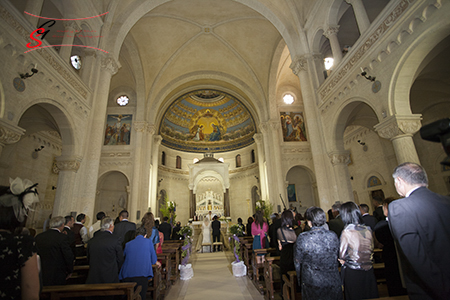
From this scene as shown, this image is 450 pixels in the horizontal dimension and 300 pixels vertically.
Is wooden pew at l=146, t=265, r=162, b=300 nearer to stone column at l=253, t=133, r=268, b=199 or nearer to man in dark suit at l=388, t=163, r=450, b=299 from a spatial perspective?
man in dark suit at l=388, t=163, r=450, b=299

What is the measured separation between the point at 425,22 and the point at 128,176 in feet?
48.7

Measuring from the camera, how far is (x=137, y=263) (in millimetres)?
3613

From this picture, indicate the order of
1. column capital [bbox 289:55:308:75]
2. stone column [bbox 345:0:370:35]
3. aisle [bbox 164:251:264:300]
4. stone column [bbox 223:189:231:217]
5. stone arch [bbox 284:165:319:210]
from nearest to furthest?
aisle [bbox 164:251:264:300] → stone column [bbox 345:0:370:35] → column capital [bbox 289:55:308:75] → stone arch [bbox 284:165:319:210] → stone column [bbox 223:189:231:217]

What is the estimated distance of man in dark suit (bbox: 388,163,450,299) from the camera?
1.58 metres

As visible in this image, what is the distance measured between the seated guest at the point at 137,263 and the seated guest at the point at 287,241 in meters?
2.09

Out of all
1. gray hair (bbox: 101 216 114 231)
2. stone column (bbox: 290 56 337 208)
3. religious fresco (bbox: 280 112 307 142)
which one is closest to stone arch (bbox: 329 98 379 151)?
stone column (bbox: 290 56 337 208)

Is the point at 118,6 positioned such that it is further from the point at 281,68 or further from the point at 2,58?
the point at 281,68

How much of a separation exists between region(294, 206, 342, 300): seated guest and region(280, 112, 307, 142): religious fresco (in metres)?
13.9

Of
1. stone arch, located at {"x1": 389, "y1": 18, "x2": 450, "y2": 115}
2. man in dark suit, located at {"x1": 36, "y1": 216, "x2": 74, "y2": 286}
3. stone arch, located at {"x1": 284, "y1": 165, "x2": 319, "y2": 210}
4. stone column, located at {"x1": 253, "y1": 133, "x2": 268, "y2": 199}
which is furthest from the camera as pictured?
stone column, located at {"x1": 253, "y1": 133, "x2": 268, "y2": 199}

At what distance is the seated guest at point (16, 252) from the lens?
163 centimetres

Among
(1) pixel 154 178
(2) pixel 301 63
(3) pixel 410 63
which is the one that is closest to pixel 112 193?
(1) pixel 154 178

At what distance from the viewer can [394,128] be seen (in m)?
5.52

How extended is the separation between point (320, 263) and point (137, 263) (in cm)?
266

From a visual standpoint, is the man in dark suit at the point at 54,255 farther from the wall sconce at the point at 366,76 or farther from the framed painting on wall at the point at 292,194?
the framed painting on wall at the point at 292,194
